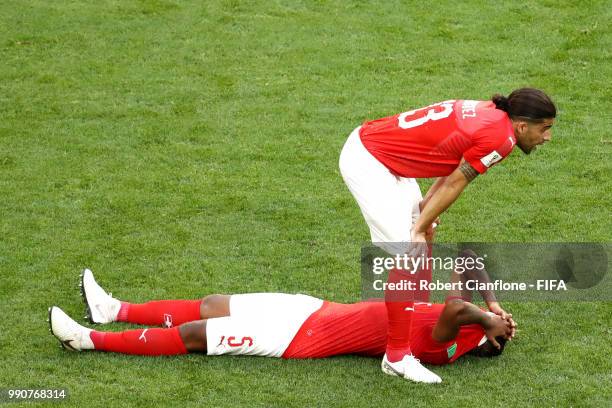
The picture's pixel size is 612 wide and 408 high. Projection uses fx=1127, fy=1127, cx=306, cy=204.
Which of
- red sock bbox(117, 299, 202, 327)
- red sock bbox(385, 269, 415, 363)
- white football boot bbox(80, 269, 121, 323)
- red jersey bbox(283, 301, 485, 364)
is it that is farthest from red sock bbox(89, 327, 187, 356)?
red sock bbox(385, 269, 415, 363)

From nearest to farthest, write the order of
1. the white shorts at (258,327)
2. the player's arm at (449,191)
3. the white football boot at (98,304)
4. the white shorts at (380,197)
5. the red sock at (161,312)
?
1. the player's arm at (449,191)
2. the white shorts at (380,197)
3. the white shorts at (258,327)
4. the red sock at (161,312)
5. the white football boot at (98,304)

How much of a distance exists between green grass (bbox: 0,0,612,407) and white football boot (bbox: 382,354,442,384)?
85 mm

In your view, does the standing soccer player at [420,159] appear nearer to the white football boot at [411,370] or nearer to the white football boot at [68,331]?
the white football boot at [411,370]

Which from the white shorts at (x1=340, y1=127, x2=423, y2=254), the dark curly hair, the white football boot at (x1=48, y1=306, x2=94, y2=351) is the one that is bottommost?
the white football boot at (x1=48, y1=306, x2=94, y2=351)

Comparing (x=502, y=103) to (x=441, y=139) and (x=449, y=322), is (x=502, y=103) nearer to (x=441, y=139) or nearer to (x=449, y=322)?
(x=441, y=139)

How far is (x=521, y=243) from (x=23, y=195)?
443 centimetres

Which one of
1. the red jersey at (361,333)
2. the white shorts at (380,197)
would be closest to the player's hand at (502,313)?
the red jersey at (361,333)

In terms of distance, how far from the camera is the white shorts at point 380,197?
7191 millimetres

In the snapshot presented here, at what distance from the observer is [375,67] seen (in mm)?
12914

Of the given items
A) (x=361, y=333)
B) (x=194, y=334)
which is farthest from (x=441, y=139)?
(x=194, y=334)

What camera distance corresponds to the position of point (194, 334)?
7.33m

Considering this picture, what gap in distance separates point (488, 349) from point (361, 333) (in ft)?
2.74

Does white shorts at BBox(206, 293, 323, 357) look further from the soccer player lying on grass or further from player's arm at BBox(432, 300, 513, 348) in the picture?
player's arm at BBox(432, 300, 513, 348)

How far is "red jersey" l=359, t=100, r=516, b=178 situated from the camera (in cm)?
693
